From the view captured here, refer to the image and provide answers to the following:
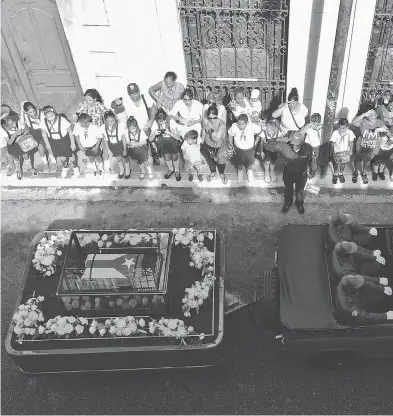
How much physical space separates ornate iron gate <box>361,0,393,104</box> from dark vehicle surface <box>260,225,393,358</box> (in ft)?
A: 11.4

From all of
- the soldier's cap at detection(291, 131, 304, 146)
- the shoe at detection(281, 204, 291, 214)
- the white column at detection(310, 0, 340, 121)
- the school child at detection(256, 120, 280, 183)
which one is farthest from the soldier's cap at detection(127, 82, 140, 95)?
the shoe at detection(281, 204, 291, 214)

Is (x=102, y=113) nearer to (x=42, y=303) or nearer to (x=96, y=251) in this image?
(x=96, y=251)

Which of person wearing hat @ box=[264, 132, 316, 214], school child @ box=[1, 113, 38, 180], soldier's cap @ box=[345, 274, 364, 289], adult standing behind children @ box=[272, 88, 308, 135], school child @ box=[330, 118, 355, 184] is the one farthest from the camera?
school child @ box=[1, 113, 38, 180]

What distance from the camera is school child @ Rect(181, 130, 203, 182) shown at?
934 centimetres

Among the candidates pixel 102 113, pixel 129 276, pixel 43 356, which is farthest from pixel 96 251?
pixel 102 113

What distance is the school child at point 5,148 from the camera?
9.96m

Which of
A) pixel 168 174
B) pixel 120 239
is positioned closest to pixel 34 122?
pixel 168 174

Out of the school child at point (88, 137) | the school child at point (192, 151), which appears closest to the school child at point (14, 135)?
the school child at point (88, 137)

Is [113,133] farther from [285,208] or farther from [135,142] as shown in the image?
[285,208]

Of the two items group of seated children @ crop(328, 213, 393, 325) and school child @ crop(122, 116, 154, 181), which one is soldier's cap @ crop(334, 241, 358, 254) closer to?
group of seated children @ crop(328, 213, 393, 325)

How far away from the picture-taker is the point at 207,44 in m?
9.86

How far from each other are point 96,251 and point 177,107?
10.6 feet

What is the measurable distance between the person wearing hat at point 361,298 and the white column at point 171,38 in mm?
5329

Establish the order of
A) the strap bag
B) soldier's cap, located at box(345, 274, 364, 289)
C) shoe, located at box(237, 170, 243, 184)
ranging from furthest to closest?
1. shoe, located at box(237, 170, 243, 184)
2. the strap bag
3. soldier's cap, located at box(345, 274, 364, 289)
